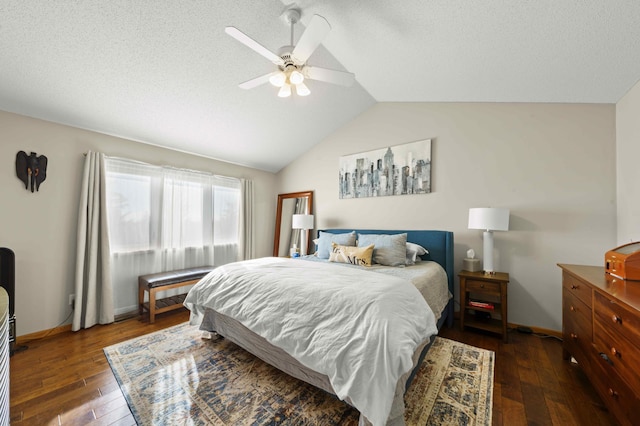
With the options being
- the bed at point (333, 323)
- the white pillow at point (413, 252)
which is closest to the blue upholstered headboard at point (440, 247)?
the white pillow at point (413, 252)

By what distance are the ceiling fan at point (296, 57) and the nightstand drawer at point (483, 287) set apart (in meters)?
2.34

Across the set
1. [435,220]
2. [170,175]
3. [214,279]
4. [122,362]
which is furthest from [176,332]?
[435,220]

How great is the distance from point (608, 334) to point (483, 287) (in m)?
1.14

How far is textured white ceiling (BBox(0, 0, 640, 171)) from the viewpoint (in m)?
1.67

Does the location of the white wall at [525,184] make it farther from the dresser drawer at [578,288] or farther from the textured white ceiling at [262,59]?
the dresser drawer at [578,288]

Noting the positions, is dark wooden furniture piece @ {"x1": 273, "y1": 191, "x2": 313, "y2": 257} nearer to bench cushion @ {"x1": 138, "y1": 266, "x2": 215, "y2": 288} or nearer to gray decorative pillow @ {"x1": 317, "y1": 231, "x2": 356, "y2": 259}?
gray decorative pillow @ {"x1": 317, "y1": 231, "x2": 356, "y2": 259}

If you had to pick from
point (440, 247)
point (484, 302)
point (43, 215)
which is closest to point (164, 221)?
point (43, 215)

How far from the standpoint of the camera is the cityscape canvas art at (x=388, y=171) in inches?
128

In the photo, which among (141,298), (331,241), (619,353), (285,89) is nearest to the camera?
(619,353)

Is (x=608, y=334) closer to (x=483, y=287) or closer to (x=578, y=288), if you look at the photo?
(x=578, y=288)

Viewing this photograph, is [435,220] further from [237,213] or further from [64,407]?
[64,407]

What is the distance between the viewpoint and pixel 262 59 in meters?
2.46

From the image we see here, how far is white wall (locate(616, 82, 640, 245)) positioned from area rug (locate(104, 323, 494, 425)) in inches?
62.8

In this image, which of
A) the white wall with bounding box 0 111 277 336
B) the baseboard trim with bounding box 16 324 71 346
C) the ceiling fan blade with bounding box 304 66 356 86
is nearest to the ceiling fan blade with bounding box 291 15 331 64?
the ceiling fan blade with bounding box 304 66 356 86
